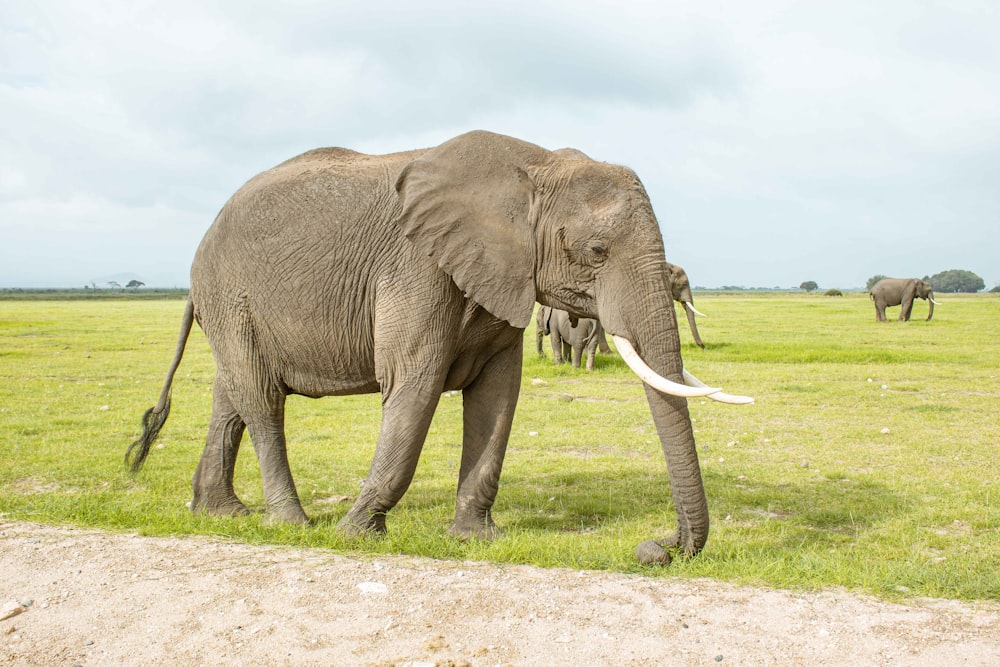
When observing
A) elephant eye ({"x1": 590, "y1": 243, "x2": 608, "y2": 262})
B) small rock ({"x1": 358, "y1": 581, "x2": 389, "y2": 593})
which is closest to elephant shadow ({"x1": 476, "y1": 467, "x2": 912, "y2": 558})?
small rock ({"x1": 358, "y1": 581, "x2": 389, "y2": 593})

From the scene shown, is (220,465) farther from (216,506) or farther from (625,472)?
(625,472)

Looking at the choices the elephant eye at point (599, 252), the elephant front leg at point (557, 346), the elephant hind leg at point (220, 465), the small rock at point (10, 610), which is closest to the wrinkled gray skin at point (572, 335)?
the elephant front leg at point (557, 346)

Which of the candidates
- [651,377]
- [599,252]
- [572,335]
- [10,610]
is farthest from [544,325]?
[10,610]

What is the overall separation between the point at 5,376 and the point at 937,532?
18716 millimetres

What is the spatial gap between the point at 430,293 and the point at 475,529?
6.47ft

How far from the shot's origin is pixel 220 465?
8.00 metres

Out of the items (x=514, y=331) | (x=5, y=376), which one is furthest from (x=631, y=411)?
(x=5, y=376)

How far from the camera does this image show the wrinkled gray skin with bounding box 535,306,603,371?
1941 centimetres

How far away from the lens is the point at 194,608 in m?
5.08

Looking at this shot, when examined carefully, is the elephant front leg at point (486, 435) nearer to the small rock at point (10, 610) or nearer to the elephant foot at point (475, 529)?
the elephant foot at point (475, 529)

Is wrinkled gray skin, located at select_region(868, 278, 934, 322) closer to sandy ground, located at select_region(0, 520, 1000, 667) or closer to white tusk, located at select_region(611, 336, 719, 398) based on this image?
white tusk, located at select_region(611, 336, 719, 398)

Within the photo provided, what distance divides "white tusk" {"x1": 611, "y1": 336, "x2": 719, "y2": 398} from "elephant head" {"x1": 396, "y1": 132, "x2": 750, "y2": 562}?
10 millimetres

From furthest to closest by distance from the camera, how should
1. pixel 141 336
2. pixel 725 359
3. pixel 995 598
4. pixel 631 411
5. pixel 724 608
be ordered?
1. pixel 141 336
2. pixel 725 359
3. pixel 631 411
4. pixel 995 598
5. pixel 724 608

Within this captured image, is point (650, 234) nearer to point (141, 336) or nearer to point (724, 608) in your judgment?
point (724, 608)
